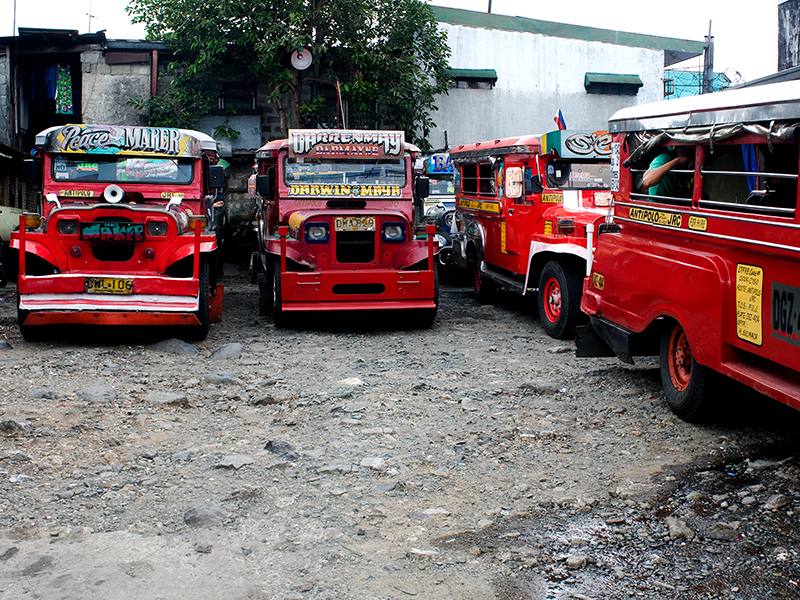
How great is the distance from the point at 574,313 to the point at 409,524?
5.00 meters

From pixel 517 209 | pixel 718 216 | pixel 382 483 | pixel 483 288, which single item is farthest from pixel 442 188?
pixel 382 483

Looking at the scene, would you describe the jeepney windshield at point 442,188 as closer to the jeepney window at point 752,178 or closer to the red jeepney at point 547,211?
the red jeepney at point 547,211

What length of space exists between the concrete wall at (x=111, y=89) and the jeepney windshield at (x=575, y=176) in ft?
36.6

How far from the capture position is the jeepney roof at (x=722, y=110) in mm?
4125

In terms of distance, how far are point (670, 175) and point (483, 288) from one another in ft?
20.0

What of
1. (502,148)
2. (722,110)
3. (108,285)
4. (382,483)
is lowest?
(382,483)

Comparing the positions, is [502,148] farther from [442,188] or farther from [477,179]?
[442,188]

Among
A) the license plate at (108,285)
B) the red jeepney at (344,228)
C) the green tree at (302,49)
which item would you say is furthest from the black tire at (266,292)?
the green tree at (302,49)

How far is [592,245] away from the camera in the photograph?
7.98 metres

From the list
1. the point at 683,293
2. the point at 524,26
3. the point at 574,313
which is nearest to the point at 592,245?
the point at 574,313

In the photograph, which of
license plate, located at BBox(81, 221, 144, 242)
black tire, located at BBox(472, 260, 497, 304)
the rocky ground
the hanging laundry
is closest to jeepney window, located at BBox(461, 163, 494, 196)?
black tire, located at BBox(472, 260, 497, 304)

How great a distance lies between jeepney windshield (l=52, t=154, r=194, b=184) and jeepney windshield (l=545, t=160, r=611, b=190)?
418cm

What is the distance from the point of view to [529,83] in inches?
815

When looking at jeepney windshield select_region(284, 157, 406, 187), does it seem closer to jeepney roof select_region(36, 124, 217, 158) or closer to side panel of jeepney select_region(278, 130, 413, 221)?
side panel of jeepney select_region(278, 130, 413, 221)
